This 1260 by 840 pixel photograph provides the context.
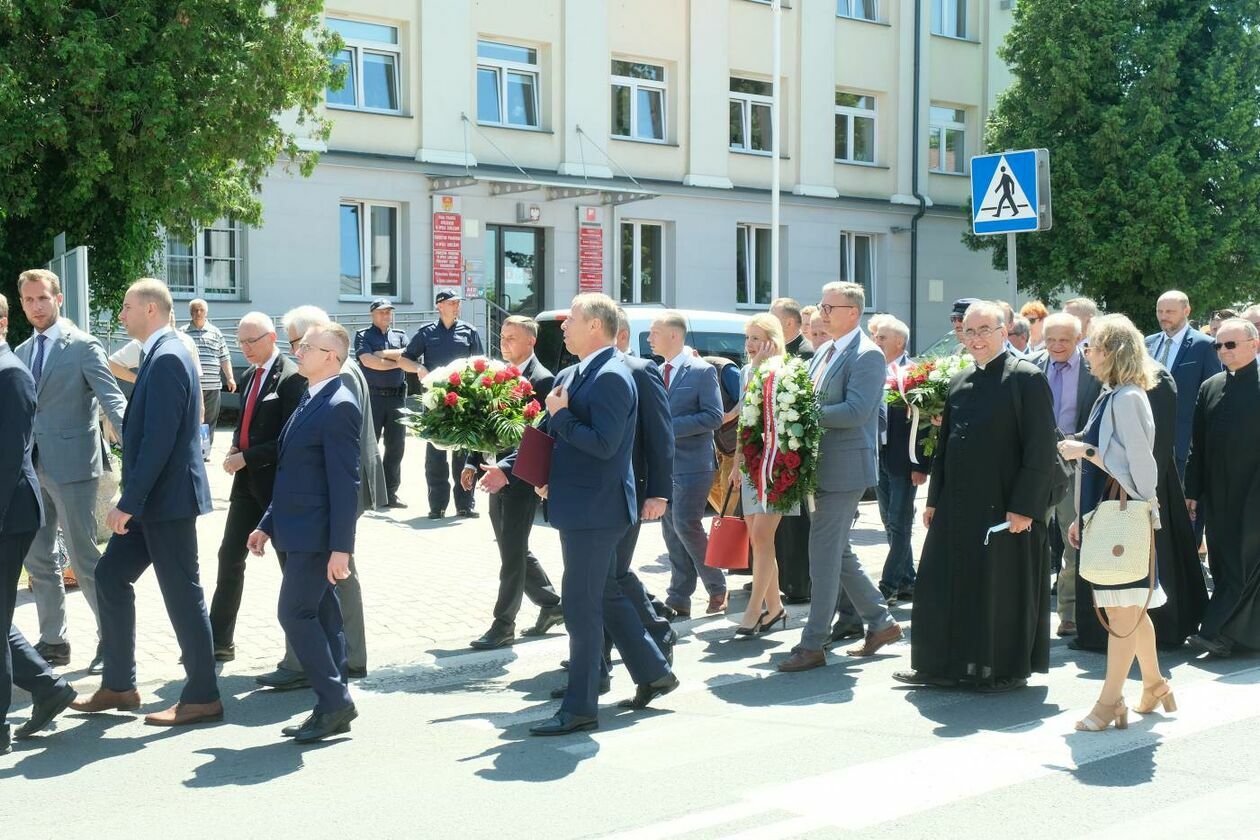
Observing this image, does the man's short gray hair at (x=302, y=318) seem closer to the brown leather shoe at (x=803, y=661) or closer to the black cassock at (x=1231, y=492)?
the brown leather shoe at (x=803, y=661)

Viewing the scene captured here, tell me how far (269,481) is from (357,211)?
18476mm

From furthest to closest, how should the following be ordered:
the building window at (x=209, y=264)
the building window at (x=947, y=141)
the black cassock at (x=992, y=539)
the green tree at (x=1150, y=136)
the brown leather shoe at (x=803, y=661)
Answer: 1. the building window at (x=947, y=141)
2. the green tree at (x=1150, y=136)
3. the building window at (x=209, y=264)
4. the brown leather shoe at (x=803, y=661)
5. the black cassock at (x=992, y=539)

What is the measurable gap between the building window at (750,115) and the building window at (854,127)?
212 centimetres

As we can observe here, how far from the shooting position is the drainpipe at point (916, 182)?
33219 millimetres

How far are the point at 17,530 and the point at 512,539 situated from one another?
2971 millimetres

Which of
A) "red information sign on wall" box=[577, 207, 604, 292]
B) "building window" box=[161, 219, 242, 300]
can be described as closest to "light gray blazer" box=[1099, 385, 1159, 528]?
"building window" box=[161, 219, 242, 300]

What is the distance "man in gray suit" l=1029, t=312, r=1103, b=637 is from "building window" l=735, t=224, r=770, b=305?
21.3 metres

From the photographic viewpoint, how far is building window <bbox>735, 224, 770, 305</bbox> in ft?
101

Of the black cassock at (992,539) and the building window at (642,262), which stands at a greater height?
the building window at (642,262)

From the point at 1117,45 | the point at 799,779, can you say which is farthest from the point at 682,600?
the point at 1117,45

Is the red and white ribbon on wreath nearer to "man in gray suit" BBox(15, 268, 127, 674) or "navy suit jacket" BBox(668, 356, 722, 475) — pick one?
"navy suit jacket" BBox(668, 356, 722, 475)

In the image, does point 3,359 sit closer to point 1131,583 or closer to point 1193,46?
point 1131,583

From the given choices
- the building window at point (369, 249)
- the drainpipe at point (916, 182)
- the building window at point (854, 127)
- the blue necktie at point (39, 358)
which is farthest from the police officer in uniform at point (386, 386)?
the drainpipe at point (916, 182)

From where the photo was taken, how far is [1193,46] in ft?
101
